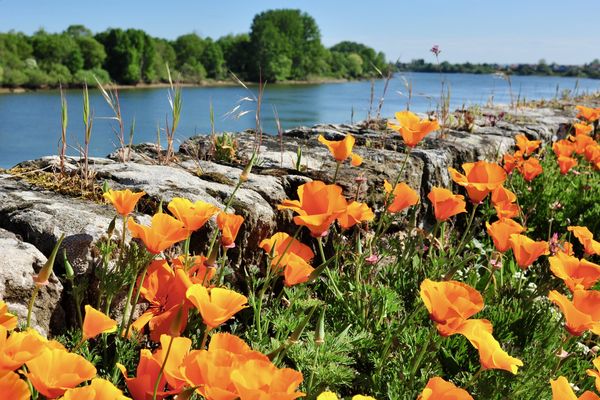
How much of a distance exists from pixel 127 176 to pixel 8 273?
859 mm

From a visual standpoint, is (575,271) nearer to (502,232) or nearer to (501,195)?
(502,232)

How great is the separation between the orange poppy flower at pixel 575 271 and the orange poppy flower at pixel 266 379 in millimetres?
1052

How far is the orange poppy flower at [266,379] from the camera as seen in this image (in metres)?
0.91

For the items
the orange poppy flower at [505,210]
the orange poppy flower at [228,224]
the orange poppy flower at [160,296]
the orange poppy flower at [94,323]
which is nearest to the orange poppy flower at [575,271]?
the orange poppy flower at [505,210]

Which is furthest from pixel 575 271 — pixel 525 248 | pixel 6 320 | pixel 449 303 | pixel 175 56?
pixel 175 56

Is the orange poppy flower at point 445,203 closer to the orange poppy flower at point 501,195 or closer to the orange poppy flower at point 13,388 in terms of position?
the orange poppy flower at point 501,195

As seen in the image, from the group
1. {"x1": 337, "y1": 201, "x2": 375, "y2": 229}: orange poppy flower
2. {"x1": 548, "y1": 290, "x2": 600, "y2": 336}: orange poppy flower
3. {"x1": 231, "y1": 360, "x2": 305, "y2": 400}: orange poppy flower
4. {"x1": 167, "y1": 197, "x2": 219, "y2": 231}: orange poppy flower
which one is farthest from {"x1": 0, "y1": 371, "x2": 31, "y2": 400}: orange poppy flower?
{"x1": 548, "y1": 290, "x2": 600, "y2": 336}: orange poppy flower

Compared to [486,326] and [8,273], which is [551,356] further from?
[8,273]

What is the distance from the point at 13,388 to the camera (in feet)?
3.12

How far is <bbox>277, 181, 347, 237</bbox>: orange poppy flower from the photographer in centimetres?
160

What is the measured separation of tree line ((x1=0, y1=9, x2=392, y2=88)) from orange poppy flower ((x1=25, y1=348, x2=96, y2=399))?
40268 millimetres

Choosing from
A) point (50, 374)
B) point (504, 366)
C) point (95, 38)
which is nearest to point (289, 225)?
point (504, 366)

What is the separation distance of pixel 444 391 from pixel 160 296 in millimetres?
777

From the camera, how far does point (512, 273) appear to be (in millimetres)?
2965
